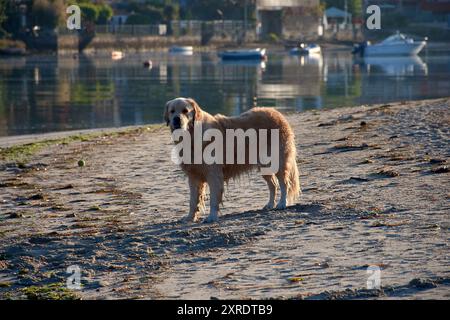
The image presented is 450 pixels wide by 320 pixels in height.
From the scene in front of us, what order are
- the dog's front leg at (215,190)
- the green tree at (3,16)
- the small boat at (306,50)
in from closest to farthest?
the dog's front leg at (215,190) < the green tree at (3,16) < the small boat at (306,50)

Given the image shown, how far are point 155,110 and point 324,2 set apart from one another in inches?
3420

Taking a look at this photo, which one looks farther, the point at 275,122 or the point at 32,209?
the point at 32,209

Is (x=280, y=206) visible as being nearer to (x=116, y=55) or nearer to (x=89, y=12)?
(x=116, y=55)

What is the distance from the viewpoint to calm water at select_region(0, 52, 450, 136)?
31328mm

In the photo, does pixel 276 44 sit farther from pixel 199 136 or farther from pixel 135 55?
pixel 199 136

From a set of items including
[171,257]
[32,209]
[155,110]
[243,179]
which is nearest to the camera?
[171,257]

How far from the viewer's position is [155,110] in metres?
32.9

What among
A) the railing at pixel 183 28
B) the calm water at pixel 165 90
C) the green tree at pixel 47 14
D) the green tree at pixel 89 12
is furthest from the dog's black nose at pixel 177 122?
the railing at pixel 183 28

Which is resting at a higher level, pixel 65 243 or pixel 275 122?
pixel 275 122

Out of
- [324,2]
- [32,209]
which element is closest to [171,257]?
[32,209]

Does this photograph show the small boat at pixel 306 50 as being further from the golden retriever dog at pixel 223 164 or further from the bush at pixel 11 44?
the golden retriever dog at pixel 223 164

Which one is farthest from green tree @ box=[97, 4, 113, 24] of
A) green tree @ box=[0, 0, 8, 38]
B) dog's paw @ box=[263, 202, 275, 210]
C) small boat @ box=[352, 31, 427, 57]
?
dog's paw @ box=[263, 202, 275, 210]

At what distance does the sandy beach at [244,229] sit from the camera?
29.8 ft

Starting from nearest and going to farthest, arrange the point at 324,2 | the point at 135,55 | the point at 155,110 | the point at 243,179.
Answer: the point at 243,179 < the point at 155,110 < the point at 135,55 < the point at 324,2
